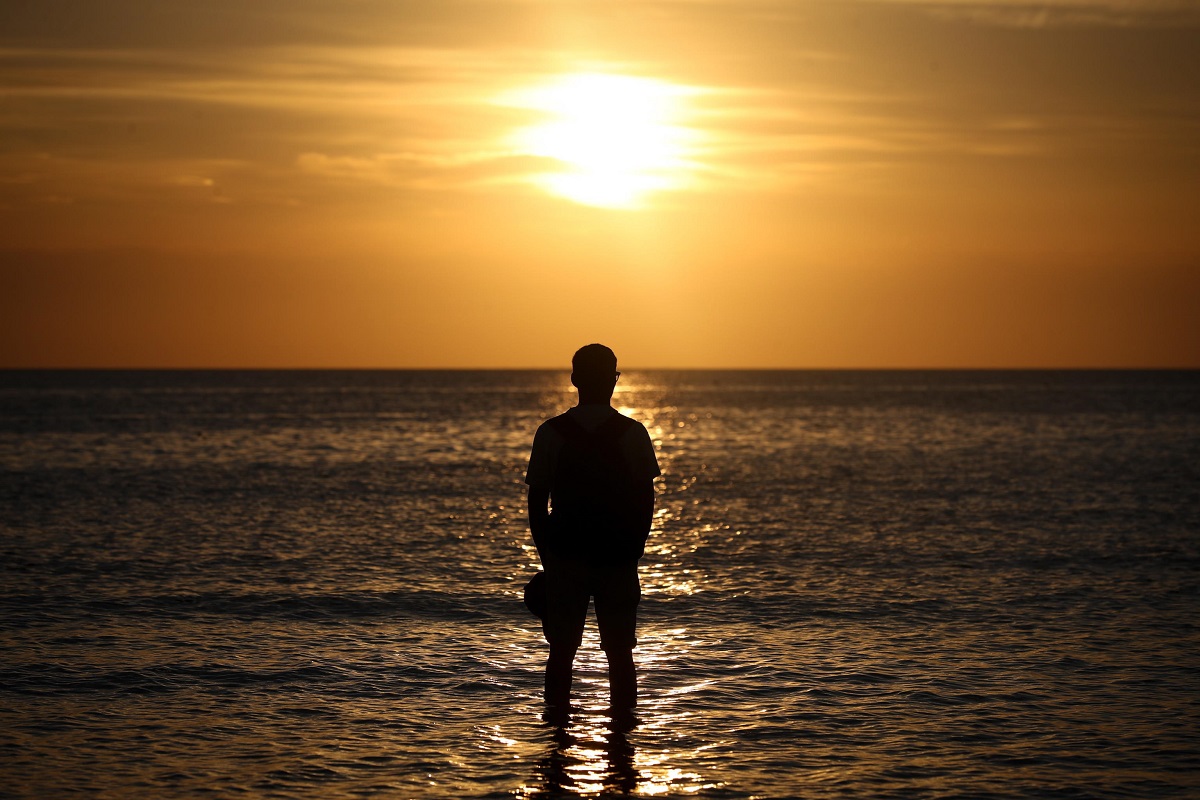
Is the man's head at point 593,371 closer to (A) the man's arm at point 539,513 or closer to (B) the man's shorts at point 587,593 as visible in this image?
(A) the man's arm at point 539,513

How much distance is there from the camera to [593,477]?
26.0 feet

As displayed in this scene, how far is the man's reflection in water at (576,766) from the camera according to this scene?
24.0ft

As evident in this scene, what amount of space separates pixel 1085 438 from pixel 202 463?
1670 inches

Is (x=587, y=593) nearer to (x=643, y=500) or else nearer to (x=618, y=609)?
(x=618, y=609)

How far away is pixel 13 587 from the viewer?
1593cm

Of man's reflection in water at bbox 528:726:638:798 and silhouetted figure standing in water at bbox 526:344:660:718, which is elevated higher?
silhouetted figure standing in water at bbox 526:344:660:718

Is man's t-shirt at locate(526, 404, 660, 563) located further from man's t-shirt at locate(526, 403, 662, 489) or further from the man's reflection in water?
the man's reflection in water

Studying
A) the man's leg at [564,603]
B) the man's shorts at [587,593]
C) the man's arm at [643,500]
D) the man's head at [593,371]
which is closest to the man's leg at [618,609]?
the man's shorts at [587,593]

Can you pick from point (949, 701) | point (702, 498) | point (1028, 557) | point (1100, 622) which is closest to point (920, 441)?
point (702, 498)

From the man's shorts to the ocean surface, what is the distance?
807 millimetres

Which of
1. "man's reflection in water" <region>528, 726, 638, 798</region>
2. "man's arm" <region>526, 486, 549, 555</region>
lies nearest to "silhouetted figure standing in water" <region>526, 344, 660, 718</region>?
"man's arm" <region>526, 486, 549, 555</region>

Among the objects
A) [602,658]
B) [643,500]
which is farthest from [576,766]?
[602,658]

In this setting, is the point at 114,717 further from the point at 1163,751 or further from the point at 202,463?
the point at 202,463

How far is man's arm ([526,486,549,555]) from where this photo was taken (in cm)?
785
